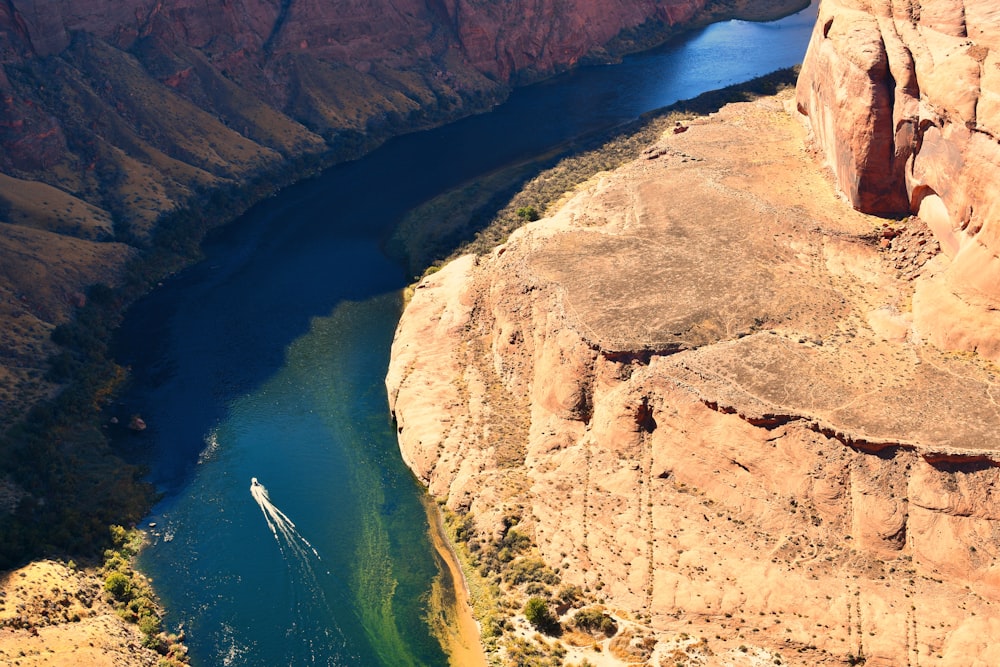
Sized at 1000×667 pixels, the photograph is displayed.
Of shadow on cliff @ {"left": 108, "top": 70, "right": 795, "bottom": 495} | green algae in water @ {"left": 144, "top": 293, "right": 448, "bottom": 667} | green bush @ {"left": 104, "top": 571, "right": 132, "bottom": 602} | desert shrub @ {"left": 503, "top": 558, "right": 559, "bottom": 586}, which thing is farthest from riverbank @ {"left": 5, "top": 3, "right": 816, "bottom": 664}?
desert shrub @ {"left": 503, "top": 558, "right": 559, "bottom": 586}

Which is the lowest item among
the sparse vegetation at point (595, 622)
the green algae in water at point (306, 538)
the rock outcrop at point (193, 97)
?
the green algae in water at point (306, 538)

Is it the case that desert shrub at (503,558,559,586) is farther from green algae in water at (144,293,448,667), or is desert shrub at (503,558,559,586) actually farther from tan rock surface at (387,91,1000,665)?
green algae in water at (144,293,448,667)

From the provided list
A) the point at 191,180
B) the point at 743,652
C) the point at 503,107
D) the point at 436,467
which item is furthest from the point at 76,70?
the point at 743,652

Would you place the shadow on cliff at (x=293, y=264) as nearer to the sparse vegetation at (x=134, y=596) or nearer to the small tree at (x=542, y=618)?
the sparse vegetation at (x=134, y=596)

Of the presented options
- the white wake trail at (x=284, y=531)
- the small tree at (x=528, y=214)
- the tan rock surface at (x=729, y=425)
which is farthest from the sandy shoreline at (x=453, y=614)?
the small tree at (x=528, y=214)

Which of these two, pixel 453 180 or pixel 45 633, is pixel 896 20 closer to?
pixel 453 180

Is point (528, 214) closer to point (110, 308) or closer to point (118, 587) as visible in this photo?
point (110, 308)

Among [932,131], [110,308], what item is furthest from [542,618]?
[110,308]
